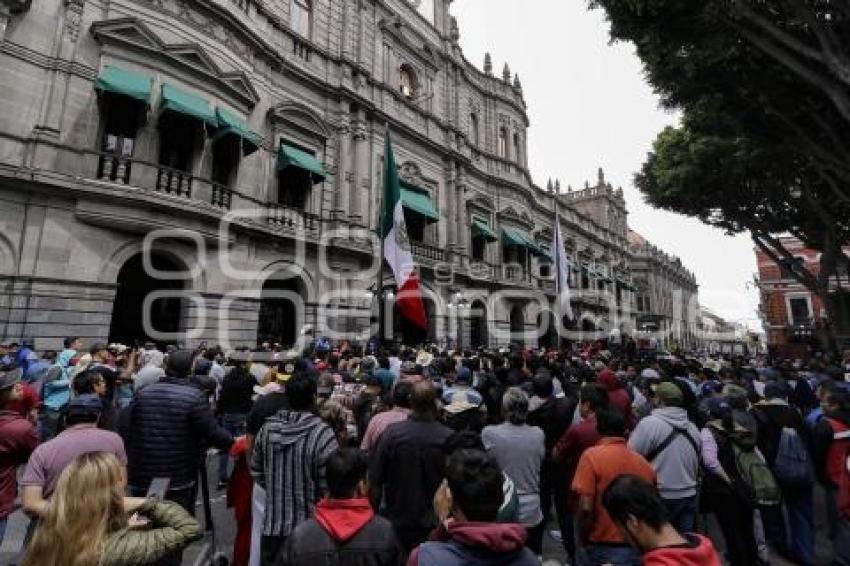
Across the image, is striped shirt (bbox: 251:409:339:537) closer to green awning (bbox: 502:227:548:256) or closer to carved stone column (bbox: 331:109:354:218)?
carved stone column (bbox: 331:109:354:218)

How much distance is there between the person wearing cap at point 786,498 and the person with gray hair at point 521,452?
2719mm

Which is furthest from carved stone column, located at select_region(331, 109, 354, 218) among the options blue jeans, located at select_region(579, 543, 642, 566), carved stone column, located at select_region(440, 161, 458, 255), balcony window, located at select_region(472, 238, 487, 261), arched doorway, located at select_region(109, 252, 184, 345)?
blue jeans, located at select_region(579, 543, 642, 566)

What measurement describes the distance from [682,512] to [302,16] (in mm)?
17782

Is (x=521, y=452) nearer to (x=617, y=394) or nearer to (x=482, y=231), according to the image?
(x=617, y=394)

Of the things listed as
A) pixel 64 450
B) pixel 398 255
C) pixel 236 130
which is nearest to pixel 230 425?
pixel 64 450

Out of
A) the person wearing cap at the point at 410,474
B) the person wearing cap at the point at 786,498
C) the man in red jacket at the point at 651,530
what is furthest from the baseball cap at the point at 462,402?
the person wearing cap at the point at 786,498

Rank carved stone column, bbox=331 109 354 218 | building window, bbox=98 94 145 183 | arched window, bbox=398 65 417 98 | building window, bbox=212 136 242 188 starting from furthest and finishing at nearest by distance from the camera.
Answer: arched window, bbox=398 65 417 98
carved stone column, bbox=331 109 354 218
building window, bbox=212 136 242 188
building window, bbox=98 94 145 183

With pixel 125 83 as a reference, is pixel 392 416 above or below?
below

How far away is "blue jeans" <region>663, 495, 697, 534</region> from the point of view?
12.0ft

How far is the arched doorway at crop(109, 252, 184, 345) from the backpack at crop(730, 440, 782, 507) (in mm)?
11649

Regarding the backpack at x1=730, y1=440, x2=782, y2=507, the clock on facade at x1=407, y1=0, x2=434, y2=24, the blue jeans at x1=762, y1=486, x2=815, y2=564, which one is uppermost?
the clock on facade at x1=407, y1=0, x2=434, y2=24

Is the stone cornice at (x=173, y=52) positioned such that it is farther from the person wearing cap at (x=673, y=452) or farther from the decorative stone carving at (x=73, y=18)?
the person wearing cap at (x=673, y=452)

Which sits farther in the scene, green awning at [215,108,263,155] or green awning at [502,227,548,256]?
green awning at [502,227,548,256]

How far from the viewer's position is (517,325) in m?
23.9
